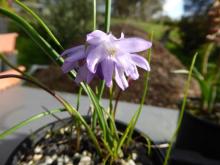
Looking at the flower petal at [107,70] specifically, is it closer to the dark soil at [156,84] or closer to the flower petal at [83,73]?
the flower petal at [83,73]

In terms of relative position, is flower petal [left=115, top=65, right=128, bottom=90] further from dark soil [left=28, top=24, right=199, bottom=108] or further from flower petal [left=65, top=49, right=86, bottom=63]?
dark soil [left=28, top=24, right=199, bottom=108]

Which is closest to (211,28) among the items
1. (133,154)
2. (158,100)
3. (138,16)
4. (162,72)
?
(133,154)

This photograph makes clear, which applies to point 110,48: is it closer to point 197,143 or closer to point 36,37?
point 36,37

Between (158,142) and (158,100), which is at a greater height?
(158,142)

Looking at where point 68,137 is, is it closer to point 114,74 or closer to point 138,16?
point 114,74

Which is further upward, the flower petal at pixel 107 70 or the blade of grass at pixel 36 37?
the blade of grass at pixel 36 37

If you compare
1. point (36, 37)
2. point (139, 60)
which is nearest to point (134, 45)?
point (139, 60)

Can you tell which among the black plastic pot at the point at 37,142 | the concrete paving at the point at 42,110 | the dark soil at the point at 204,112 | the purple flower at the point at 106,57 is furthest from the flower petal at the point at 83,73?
the dark soil at the point at 204,112

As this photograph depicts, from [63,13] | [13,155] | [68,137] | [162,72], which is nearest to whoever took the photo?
[13,155]
